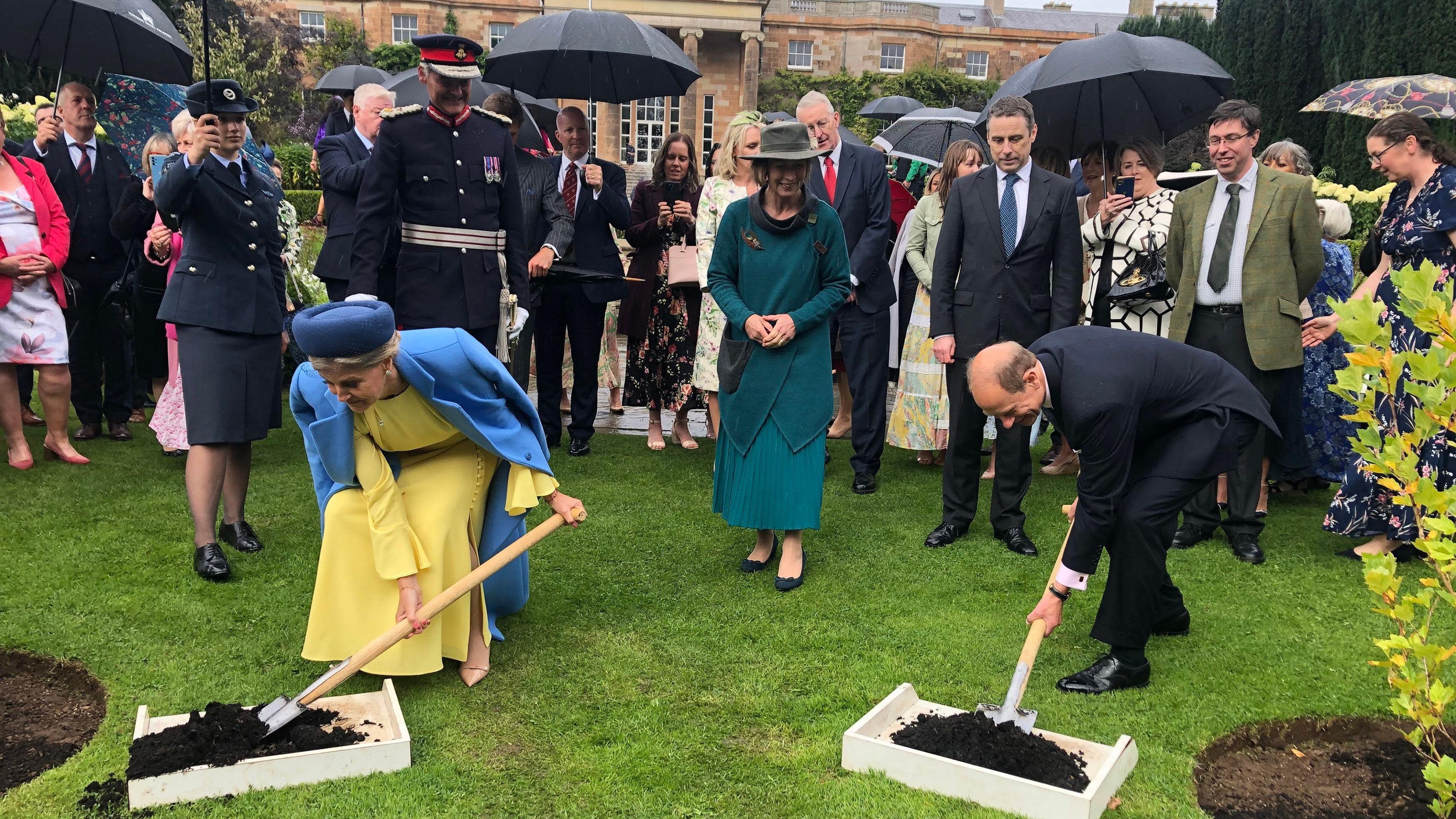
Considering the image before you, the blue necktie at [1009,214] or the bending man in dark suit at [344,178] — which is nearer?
the blue necktie at [1009,214]

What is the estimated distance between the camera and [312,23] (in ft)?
150

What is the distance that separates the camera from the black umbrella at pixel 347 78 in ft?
39.2

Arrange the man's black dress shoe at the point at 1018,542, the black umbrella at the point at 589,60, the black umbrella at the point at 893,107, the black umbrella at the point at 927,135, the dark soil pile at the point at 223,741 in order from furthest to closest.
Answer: the black umbrella at the point at 893,107
the black umbrella at the point at 927,135
the black umbrella at the point at 589,60
the man's black dress shoe at the point at 1018,542
the dark soil pile at the point at 223,741

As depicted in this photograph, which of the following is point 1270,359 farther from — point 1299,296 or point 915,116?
point 915,116

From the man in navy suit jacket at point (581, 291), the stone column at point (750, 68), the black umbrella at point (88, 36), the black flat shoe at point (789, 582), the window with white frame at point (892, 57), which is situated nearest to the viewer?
the black flat shoe at point (789, 582)

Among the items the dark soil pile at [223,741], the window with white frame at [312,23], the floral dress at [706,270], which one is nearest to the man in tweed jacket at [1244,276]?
the floral dress at [706,270]

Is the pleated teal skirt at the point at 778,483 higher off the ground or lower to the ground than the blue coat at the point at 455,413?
lower

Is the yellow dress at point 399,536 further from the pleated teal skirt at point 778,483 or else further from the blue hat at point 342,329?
the pleated teal skirt at point 778,483

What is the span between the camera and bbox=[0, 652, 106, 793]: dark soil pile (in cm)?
337

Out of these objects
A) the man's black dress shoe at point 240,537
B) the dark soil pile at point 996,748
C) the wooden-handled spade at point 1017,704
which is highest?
the wooden-handled spade at point 1017,704

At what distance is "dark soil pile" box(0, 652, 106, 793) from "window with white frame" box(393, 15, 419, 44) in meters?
45.8

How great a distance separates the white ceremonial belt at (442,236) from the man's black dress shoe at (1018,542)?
3.12m

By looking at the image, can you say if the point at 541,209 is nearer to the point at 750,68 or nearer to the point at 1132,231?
the point at 1132,231

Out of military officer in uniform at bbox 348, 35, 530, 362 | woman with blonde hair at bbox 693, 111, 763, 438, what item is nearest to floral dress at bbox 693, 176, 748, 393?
woman with blonde hair at bbox 693, 111, 763, 438
